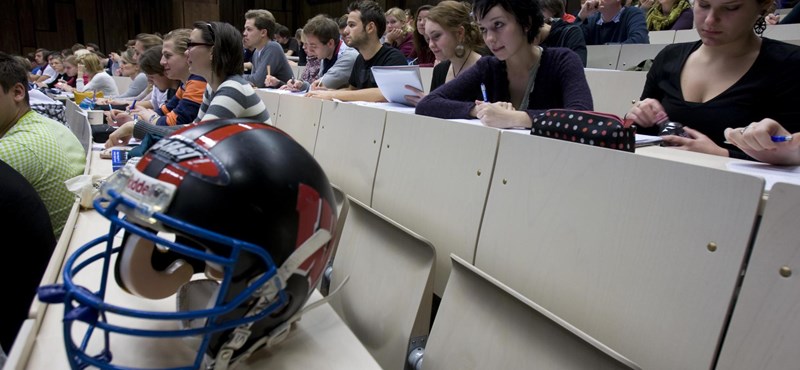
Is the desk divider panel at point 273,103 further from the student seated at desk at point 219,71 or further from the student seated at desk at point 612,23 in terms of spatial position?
the student seated at desk at point 612,23

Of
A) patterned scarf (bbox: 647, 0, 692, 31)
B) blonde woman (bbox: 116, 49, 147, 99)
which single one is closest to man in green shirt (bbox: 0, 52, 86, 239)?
blonde woman (bbox: 116, 49, 147, 99)

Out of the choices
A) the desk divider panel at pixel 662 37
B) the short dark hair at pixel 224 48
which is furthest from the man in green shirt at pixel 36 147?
the desk divider panel at pixel 662 37

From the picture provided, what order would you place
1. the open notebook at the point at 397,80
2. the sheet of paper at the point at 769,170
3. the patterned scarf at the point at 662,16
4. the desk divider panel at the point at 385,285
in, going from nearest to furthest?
the sheet of paper at the point at 769,170 < the desk divider panel at the point at 385,285 < the open notebook at the point at 397,80 < the patterned scarf at the point at 662,16

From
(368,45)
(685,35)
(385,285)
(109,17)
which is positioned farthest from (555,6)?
(109,17)

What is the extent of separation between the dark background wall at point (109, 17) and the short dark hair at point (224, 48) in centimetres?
781

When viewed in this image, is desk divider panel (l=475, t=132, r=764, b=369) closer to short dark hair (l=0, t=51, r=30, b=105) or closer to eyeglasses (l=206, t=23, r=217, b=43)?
eyeglasses (l=206, t=23, r=217, b=43)

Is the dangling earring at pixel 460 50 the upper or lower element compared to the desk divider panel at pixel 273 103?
upper

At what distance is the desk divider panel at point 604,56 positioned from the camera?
3082 millimetres

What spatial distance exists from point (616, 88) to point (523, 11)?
77 centimetres

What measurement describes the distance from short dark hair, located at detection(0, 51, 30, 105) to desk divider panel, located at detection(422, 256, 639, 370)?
1.96 m

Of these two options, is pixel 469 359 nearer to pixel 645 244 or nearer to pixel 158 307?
pixel 645 244

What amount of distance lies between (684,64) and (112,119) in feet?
10.8

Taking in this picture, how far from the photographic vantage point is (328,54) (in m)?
3.44

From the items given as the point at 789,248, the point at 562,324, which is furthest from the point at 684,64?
the point at 562,324
